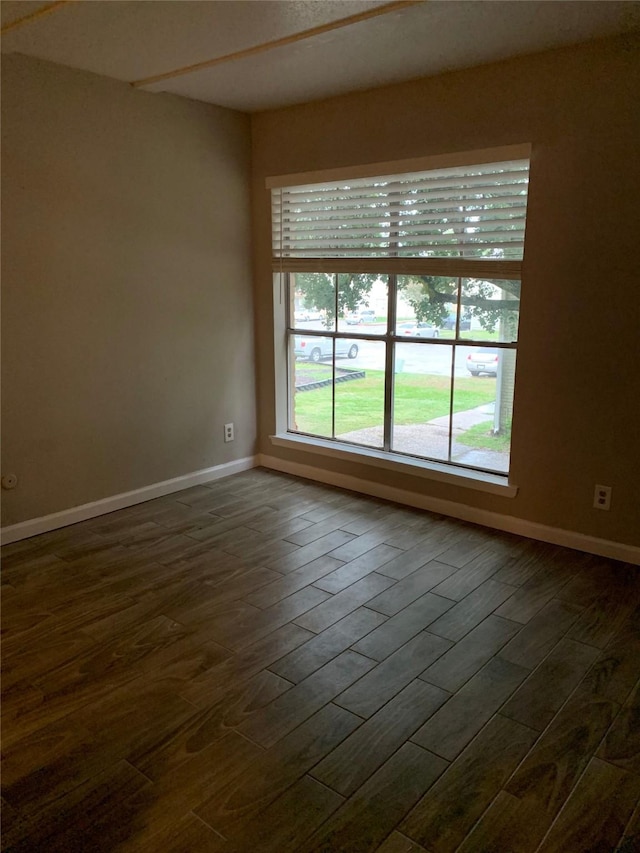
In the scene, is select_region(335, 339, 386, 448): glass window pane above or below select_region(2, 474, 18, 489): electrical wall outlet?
above

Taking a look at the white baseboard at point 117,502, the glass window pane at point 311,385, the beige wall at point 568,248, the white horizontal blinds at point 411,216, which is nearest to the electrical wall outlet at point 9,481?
the white baseboard at point 117,502

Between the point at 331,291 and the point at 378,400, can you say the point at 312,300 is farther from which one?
the point at 378,400

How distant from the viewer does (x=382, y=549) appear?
134 inches

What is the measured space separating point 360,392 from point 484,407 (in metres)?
0.91

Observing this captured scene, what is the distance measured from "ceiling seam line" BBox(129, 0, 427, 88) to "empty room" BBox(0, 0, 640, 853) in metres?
0.03

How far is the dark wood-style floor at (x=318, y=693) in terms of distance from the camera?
172cm

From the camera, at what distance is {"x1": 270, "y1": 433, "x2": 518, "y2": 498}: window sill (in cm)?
368

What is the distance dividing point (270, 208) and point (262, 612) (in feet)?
9.40

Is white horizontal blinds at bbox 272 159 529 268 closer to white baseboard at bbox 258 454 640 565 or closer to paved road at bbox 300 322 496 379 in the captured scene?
paved road at bbox 300 322 496 379

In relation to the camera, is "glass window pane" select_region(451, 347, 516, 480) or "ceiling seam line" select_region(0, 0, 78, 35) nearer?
"ceiling seam line" select_region(0, 0, 78, 35)

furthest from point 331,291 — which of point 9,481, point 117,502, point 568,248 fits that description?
point 9,481

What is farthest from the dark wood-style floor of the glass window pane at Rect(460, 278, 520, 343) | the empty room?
the glass window pane at Rect(460, 278, 520, 343)

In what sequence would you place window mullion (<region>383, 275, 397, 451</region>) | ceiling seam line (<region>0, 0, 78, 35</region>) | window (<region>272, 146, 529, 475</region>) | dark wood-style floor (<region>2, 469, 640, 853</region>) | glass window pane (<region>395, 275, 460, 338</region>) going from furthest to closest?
window mullion (<region>383, 275, 397, 451</region>)
glass window pane (<region>395, 275, 460, 338</region>)
window (<region>272, 146, 529, 475</region>)
ceiling seam line (<region>0, 0, 78, 35</region>)
dark wood-style floor (<region>2, 469, 640, 853</region>)

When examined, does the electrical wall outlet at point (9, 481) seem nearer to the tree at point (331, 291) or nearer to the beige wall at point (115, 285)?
the beige wall at point (115, 285)
